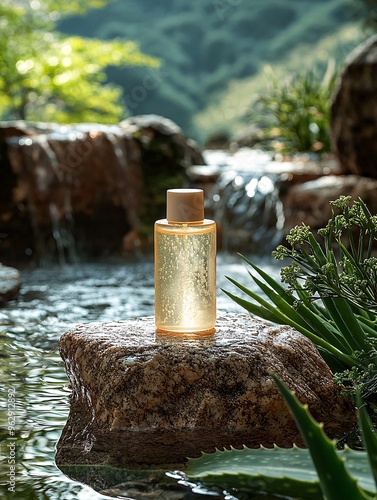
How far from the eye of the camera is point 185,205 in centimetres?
245

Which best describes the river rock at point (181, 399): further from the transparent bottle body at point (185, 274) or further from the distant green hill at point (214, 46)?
the distant green hill at point (214, 46)

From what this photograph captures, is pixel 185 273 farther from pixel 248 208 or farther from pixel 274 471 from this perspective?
pixel 248 208

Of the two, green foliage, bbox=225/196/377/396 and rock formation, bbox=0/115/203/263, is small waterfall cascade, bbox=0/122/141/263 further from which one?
green foliage, bbox=225/196/377/396

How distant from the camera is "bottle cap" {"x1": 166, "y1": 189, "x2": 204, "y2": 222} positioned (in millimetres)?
2420

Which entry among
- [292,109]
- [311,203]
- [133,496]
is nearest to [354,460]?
[133,496]

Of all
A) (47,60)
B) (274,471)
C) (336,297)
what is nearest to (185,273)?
(336,297)

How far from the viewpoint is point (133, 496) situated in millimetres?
2020

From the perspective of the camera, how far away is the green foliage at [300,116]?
29.3 ft

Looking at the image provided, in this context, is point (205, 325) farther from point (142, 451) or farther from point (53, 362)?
point (53, 362)

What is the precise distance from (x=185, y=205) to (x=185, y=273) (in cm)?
22

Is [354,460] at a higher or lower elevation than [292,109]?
lower

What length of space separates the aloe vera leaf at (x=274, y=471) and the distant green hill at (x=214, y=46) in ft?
58.1

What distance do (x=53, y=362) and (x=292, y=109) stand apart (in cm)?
652

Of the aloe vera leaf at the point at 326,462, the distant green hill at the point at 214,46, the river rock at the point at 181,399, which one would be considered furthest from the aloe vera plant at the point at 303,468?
the distant green hill at the point at 214,46
